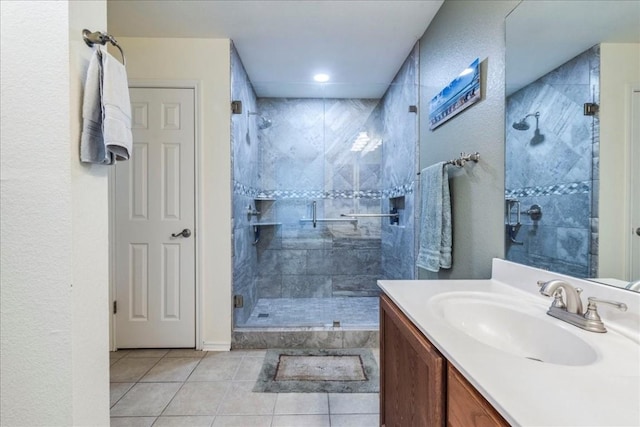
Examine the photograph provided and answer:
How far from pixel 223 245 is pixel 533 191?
81.5 inches

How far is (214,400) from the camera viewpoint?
5.61 ft

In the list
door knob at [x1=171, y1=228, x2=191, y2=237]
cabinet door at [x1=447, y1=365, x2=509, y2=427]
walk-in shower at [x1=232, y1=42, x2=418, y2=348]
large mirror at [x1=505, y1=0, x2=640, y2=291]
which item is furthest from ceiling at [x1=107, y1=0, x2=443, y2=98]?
cabinet door at [x1=447, y1=365, x2=509, y2=427]

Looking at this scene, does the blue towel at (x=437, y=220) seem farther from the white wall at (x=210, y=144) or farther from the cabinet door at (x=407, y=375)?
the white wall at (x=210, y=144)

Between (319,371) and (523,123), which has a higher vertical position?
(523,123)

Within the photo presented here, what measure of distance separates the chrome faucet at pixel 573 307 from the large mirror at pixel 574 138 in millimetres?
130

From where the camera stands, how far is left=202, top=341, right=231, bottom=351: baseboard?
2.33 m

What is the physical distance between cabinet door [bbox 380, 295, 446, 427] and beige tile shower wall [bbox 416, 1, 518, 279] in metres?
0.67

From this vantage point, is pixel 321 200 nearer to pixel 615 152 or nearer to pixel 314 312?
pixel 314 312

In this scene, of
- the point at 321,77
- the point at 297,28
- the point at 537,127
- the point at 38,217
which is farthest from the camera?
the point at 321,77

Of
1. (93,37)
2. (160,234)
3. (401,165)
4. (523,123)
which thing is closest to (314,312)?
(160,234)

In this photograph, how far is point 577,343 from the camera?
753 mm

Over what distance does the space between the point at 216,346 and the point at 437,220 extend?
1.95 metres

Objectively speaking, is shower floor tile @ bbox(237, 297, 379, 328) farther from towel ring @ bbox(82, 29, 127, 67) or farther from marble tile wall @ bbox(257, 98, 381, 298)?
towel ring @ bbox(82, 29, 127, 67)

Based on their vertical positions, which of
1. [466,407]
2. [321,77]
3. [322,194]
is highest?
[321,77]
